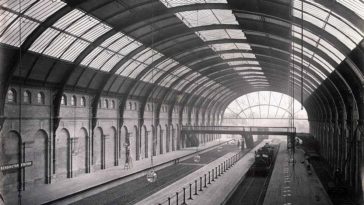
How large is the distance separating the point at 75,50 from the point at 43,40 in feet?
12.1

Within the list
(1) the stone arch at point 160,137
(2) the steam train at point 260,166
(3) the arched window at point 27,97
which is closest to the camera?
(3) the arched window at point 27,97

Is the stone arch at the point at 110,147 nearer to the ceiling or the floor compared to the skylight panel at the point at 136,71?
nearer to the floor

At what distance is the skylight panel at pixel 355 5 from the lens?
14734 mm

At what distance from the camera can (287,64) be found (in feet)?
131

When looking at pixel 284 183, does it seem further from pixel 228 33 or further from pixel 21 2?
pixel 21 2

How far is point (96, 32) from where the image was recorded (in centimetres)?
2536

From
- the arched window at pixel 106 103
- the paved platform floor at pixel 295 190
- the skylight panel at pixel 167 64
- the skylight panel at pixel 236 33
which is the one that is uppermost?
the skylight panel at pixel 236 33

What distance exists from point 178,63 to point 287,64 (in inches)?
486

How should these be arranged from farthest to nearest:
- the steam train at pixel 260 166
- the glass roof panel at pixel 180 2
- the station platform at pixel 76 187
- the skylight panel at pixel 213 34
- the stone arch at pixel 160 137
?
1. the stone arch at pixel 160 137
2. the steam train at pixel 260 166
3. the skylight panel at pixel 213 34
4. the glass roof panel at pixel 180 2
5. the station platform at pixel 76 187

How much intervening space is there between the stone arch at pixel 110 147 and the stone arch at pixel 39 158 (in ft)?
28.8

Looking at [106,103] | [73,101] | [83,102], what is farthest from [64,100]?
[106,103]

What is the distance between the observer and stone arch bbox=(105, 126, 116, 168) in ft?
113

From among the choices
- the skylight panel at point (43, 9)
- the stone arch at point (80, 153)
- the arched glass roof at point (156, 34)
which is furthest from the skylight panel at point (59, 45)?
the stone arch at point (80, 153)

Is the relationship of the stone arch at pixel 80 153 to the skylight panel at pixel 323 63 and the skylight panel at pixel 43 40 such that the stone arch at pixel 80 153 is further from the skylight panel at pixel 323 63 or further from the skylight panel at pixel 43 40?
the skylight panel at pixel 323 63
